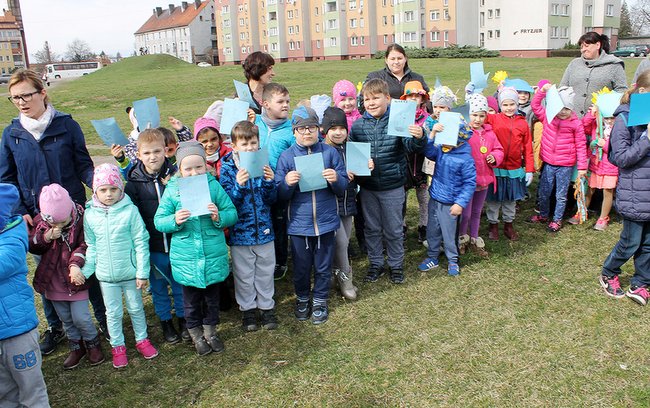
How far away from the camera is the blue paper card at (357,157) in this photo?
4410 millimetres

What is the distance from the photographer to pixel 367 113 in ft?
15.9

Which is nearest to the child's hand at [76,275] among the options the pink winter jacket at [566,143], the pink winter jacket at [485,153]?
the pink winter jacket at [485,153]

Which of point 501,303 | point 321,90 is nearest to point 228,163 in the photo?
point 501,303

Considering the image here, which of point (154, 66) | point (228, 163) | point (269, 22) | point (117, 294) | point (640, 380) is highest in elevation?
point (269, 22)

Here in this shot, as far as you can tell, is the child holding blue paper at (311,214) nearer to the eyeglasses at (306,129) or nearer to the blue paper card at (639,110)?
the eyeglasses at (306,129)

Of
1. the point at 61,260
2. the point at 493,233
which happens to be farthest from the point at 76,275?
the point at 493,233

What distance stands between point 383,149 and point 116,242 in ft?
7.80

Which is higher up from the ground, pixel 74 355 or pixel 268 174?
pixel 268 174

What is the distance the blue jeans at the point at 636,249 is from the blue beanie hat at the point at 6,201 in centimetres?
444

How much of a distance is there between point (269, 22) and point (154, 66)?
3010 centimetres

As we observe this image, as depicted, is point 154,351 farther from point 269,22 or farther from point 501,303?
point 269,22

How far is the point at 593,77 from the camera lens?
6.48 meters

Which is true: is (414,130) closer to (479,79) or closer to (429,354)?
(429,354)

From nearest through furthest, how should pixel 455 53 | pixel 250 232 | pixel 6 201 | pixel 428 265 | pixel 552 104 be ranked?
pixel 6 201 < pixel 250 232 < pixel 428 265 < pixel 552 104 < pixel 455 53
